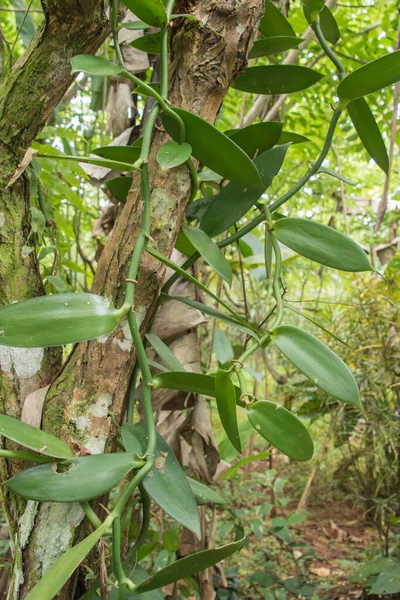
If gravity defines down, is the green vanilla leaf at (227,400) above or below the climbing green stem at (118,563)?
above

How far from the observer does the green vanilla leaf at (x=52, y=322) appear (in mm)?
274

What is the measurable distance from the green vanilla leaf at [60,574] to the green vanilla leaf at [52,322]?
0.11m

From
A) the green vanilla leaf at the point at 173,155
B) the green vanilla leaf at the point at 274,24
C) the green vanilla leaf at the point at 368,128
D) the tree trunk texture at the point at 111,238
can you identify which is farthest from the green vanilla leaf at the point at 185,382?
the green vanilla leaf at the point at 274,24

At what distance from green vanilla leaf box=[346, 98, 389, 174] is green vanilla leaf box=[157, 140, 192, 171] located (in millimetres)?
149

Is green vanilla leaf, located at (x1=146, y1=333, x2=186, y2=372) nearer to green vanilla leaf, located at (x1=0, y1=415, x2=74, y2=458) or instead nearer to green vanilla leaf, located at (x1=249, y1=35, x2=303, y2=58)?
green vanilla leaf, located at (x1=0, y1=415, x2=74, y2=458)

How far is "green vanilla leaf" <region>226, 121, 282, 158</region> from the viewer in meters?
0.43

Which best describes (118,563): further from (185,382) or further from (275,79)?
(275,79)

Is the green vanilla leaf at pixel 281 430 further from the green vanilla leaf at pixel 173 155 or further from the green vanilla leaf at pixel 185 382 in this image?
the green vanilla leaf at pixel 173 155

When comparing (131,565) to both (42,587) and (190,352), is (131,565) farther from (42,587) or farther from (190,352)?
(190,352)

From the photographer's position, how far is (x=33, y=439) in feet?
0.96

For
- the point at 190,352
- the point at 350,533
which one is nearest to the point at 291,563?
the point at 350,533

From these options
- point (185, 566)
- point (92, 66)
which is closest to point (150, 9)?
point (92, 66)

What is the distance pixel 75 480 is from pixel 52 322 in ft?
0.29

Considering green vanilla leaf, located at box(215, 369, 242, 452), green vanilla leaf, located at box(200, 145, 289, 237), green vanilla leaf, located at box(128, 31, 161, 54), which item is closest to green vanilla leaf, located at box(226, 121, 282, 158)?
green vanilla leaf, located at box(200, 145, 289, 237)
